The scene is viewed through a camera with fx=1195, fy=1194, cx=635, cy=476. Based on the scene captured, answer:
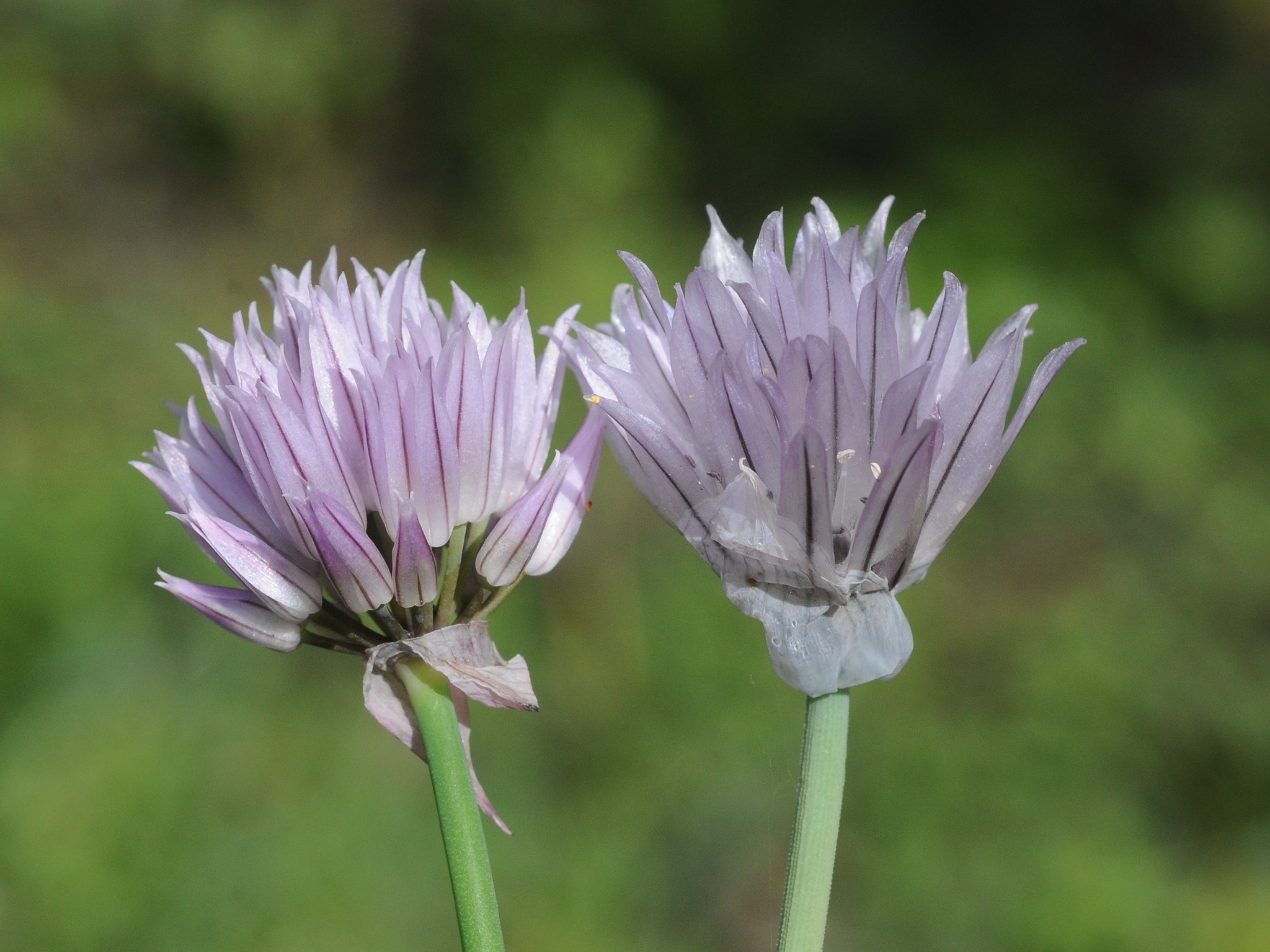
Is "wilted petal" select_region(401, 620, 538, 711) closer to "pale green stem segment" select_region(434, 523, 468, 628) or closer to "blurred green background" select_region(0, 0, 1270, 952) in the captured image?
"pale green stem segment" select_region(434, 523, 468, 628)

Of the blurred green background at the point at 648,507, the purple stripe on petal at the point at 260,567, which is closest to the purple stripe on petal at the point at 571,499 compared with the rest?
the purple stripe on petal at the point at 260,567

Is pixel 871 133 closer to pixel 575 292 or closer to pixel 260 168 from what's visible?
pixel 575 292

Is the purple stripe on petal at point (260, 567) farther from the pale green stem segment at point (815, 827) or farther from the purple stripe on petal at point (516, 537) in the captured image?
the pale green stem segment at point (815, 827)

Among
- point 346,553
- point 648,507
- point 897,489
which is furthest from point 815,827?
point 648,507

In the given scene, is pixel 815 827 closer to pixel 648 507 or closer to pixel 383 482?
pixel 383 482

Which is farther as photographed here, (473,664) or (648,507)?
(648,507)

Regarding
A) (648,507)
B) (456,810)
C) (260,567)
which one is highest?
(648,507)

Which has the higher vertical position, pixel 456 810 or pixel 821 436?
pixel 821 436
